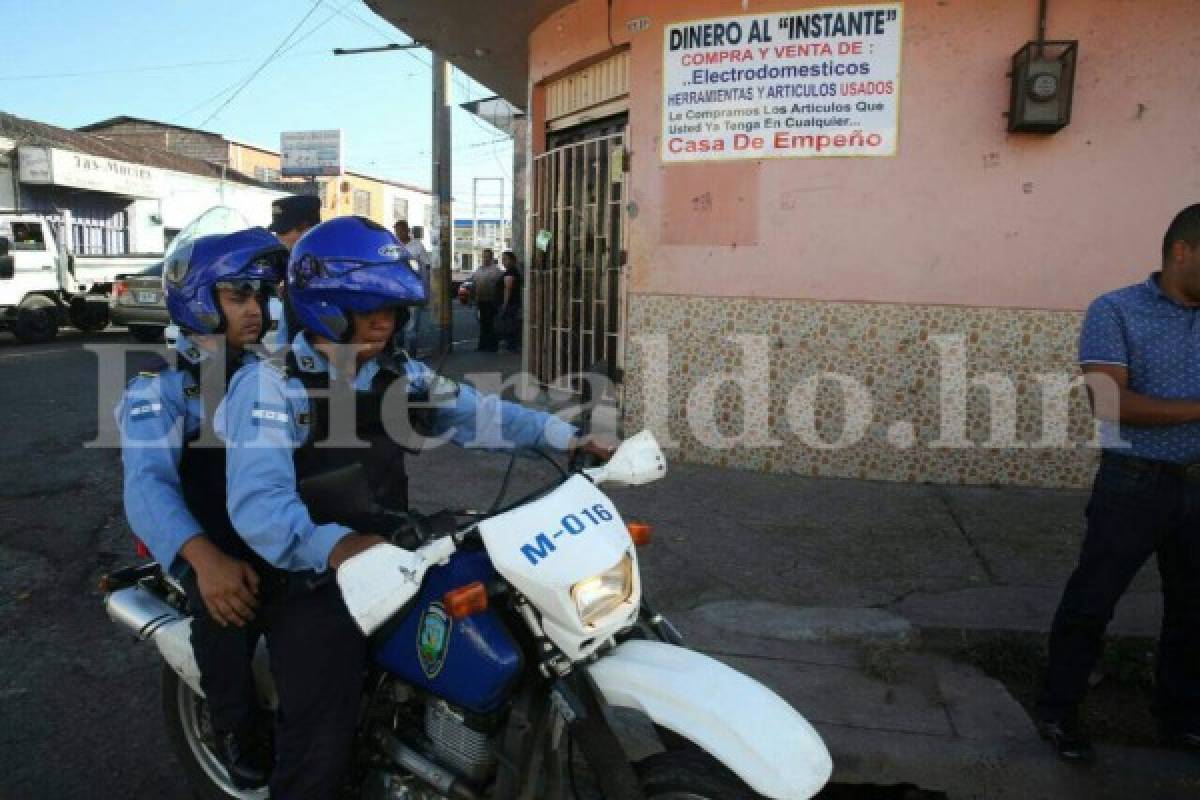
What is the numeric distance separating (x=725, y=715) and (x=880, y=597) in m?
2.75

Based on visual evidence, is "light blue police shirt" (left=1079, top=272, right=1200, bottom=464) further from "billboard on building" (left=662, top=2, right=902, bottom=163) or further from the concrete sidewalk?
"billboard on building" (left=662, top=2, right=902, bottom=163)

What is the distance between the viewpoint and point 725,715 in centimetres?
187

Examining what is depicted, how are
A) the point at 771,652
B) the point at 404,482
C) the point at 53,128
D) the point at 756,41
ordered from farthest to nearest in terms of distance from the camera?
1. the point at 53,128
2. the point at 756,41
3. the point at 771,652
4. the point at 404,482

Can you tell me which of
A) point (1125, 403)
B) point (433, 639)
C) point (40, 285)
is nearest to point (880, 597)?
point (1125, 403)

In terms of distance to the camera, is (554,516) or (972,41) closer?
(554,516)

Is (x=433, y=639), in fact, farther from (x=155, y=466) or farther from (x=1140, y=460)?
(x=1140, y=460)

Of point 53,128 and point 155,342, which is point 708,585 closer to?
point 155,342

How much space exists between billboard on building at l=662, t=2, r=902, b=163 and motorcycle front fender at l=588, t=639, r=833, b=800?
5219 mm

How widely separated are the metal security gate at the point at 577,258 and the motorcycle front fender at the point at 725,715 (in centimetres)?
537

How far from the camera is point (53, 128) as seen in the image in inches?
1102

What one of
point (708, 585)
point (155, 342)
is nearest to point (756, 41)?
point (708, 585)

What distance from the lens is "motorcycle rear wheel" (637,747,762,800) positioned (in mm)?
1863

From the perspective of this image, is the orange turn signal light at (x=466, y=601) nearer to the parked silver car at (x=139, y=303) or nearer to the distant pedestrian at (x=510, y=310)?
the distant pedestrian at (x=510, y=310)

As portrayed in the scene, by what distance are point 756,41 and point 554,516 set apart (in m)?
5.47
